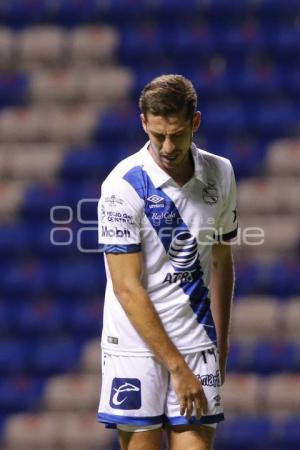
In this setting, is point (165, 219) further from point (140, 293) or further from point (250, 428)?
point (250, 428)

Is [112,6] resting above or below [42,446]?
above

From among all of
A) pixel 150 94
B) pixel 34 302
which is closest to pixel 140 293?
pixel 150 94

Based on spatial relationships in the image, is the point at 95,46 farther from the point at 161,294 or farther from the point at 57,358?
the point at 161,294

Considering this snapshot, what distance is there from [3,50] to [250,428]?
2.02m

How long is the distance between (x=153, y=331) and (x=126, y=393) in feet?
0.54

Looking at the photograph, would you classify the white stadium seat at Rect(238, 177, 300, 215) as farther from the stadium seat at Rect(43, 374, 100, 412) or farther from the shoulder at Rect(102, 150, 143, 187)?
the shoulder at Rect(102, 150, 143, 187)

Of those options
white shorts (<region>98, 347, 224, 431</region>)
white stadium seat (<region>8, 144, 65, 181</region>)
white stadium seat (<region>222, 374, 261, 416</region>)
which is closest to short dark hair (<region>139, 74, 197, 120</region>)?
white shorts (<region>98, 347, 224, 431</region>)

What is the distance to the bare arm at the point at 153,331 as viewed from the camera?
2209 millimetres

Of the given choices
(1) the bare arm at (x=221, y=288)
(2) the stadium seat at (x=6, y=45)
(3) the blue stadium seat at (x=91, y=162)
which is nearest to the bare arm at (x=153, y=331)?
(1) the bare arm at (x=221, y=288)

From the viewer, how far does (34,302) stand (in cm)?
481

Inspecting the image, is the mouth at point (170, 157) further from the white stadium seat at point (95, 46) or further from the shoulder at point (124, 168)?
the white stadium seat at point (95, 46)

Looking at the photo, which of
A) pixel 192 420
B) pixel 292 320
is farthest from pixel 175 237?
pixel 292 320

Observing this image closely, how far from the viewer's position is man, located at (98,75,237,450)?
7.29 ft

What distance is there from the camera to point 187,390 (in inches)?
87.3
